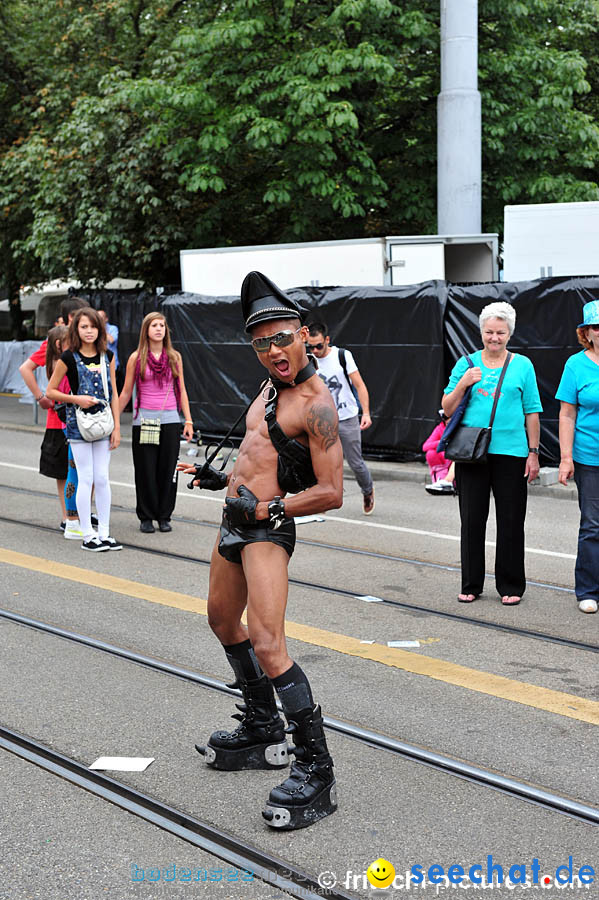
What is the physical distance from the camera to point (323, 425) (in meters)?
4.01

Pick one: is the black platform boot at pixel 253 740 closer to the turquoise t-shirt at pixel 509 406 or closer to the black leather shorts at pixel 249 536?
the black leather shorts at pixel 249 536

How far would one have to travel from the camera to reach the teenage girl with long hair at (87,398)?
8.30 meters

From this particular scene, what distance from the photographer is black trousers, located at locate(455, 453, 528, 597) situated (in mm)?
6773

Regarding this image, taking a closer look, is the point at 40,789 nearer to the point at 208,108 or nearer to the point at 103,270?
the point at 208,108

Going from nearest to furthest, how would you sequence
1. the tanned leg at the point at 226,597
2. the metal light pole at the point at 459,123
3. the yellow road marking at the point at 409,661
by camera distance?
the tanned leg at the point at 226,597
the yellow road marking at the point at 409,661
the metal light pole at the point at 459,123

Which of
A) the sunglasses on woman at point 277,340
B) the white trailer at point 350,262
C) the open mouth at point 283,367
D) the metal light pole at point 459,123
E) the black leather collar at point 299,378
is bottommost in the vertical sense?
the black leather collar at point 299,378

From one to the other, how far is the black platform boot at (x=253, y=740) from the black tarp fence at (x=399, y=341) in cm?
833

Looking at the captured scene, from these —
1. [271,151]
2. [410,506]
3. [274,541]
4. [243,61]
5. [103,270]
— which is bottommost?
[410,506]

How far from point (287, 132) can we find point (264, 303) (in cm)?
1332

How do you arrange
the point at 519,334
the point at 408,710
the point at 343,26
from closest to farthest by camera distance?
the point at 408,710 → the point at 519,334 → the point at 343,26

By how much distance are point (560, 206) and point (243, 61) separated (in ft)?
22.6

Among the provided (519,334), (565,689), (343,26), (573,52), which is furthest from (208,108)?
(565,689)

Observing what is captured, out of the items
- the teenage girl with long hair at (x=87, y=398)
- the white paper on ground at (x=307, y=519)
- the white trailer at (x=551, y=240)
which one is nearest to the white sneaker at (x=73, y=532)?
the teenage girl with long hair at (x=87, y=398)

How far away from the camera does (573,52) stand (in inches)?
712
